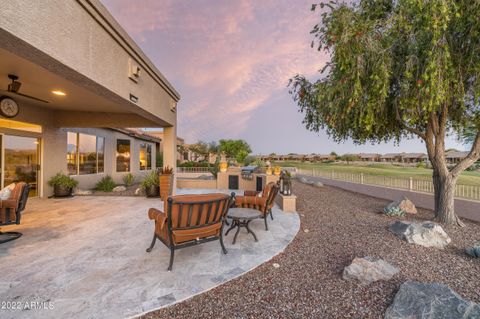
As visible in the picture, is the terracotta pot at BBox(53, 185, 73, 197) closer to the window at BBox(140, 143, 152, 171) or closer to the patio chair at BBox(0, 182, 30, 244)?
the patio chair at BBox(0, 182, 30, 244)

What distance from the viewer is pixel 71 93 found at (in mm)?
5656

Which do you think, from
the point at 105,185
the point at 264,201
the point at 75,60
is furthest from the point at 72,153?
the point at 264,201

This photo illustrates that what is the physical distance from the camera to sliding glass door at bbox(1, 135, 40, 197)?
6641 millimetres

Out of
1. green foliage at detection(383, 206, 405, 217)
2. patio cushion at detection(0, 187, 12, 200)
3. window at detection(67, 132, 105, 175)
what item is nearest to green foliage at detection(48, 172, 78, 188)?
window at detection(67, 132, 105, 175)

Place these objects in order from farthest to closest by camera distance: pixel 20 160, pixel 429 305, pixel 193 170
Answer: pixel 193 170 < pixel 20 160 < pixel 429 305

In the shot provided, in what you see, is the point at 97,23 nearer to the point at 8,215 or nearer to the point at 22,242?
the point at 8,215

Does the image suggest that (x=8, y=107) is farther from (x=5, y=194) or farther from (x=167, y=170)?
(x=167, y=170)

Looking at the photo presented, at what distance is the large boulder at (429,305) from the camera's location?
190cm

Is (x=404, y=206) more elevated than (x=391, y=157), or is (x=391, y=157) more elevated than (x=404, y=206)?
(x=391, y=157)

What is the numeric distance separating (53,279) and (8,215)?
2.50 metres

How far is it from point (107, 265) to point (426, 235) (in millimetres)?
5708

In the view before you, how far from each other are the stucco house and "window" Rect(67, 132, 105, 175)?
41 millimetres

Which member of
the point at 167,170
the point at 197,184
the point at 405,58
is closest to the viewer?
the point at 405,58

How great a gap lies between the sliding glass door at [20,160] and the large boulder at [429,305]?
1034 cm
